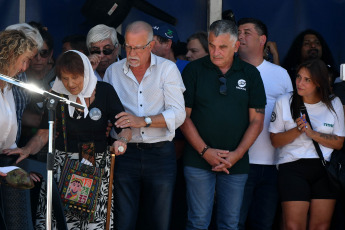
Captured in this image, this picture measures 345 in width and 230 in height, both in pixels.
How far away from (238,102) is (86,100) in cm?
116

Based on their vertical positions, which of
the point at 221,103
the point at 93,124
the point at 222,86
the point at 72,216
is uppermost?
the point at 222,86

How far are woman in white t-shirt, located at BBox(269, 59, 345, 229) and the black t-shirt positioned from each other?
1334mm

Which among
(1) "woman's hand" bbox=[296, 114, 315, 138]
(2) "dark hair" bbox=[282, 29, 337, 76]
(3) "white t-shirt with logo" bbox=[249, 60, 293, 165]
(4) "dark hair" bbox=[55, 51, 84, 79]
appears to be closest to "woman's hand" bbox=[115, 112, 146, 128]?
(4) "dark hair" bbox=[55, 51, 84, 79]

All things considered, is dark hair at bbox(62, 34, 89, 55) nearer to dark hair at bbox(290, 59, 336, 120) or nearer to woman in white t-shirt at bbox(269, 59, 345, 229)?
woman in white t-shirt at bbox(269, 59, 345, 229)

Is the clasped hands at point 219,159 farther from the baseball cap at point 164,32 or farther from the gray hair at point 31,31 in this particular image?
the gray hair at point 31,31

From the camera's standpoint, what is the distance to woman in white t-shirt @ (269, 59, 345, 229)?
445 cm

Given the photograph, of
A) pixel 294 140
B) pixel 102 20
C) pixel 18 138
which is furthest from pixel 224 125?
pixel 102 20

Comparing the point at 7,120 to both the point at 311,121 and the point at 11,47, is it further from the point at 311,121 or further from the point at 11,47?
the point at 311,121

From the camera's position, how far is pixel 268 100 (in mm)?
4859

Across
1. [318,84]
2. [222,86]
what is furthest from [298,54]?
[222,86]

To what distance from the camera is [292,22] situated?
20.9 ft

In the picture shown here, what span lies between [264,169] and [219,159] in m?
0.66

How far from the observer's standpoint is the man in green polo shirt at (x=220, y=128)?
14.3ft

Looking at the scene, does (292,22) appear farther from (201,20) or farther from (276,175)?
(276,175)
